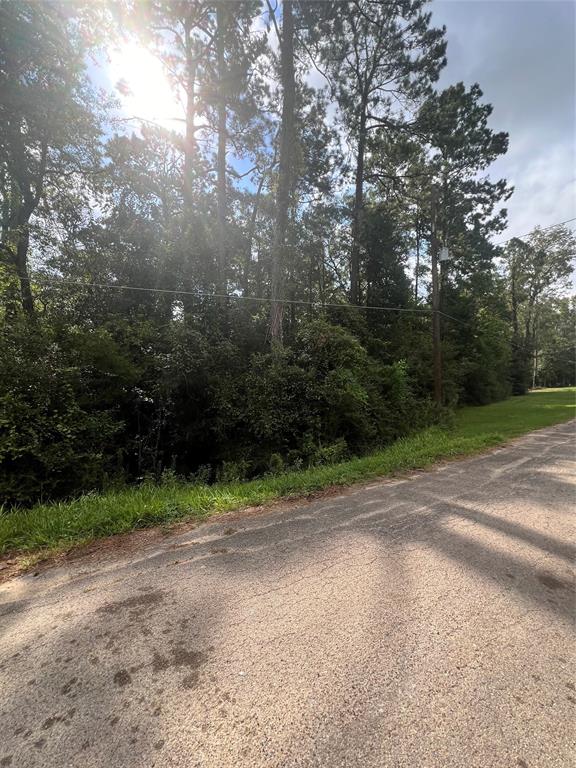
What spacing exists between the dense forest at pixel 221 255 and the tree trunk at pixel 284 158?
6 cm

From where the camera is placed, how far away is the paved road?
4.36 feet

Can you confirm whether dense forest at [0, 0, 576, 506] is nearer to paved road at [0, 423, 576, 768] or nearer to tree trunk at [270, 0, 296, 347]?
tree trunk at [270, 0, 296, 347]

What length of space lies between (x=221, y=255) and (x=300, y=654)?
42.3 feet

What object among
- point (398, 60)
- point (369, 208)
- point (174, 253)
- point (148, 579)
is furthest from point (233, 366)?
point (398, 60)

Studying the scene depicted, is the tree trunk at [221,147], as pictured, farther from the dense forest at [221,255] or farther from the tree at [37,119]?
the tree at [37,119]

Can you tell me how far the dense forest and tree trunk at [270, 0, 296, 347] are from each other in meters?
0.06

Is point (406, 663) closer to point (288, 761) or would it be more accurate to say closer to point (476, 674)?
point (476, 674)

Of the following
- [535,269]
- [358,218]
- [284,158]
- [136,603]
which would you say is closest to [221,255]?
[284,158]

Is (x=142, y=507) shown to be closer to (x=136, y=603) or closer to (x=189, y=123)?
(x=136, y=603)

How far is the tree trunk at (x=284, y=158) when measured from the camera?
10359 mm

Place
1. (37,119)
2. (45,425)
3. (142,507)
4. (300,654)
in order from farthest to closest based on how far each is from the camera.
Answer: (37,119) < (45,425) < (142,507) < (300,654)

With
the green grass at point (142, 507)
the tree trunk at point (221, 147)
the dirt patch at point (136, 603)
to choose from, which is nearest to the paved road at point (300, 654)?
the dirt patch at point (136, 603)

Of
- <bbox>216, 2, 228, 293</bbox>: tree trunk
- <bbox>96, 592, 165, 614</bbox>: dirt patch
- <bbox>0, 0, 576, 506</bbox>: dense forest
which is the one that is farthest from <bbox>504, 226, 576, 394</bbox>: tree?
<bbox>96, 592, 165, 614</bbox>: dirt patch

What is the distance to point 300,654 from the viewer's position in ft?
5.81
